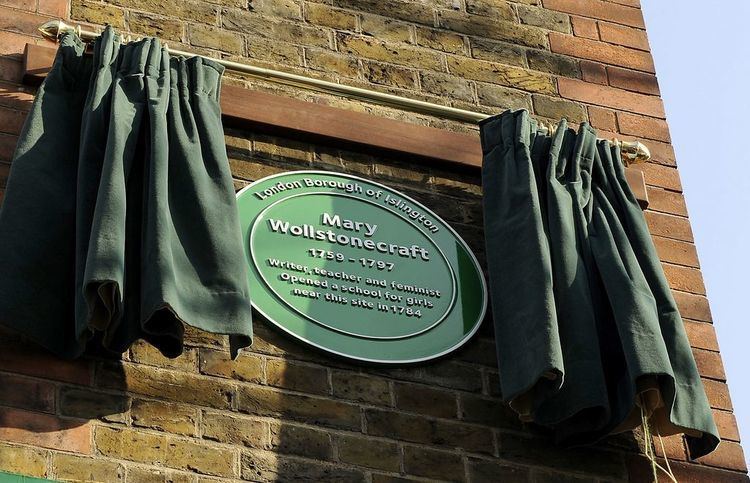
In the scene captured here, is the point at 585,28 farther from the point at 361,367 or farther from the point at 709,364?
the point at 361,367

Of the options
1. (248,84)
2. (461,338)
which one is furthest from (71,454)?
(248,84)

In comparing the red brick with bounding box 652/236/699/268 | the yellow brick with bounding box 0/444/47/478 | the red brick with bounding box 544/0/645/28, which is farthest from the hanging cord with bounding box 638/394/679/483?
the red brick with bounding box 544/0/645/28

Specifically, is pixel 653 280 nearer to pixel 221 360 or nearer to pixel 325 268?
pixel 325 268

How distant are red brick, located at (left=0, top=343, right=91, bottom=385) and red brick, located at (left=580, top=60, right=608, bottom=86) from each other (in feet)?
7.96

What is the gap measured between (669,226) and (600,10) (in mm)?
1092

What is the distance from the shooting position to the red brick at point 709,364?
5.20 m

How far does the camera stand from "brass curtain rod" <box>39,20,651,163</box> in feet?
17.0

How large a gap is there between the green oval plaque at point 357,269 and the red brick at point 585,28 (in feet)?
4.17

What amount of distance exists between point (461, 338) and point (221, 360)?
0.79 meters

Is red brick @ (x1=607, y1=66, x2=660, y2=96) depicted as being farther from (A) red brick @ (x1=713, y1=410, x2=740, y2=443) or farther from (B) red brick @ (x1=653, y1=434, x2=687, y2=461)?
(B) red brick @ (x1=653, y1=434, x2=687, y2=461)

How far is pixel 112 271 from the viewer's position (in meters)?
4.23

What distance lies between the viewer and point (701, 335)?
5293mm

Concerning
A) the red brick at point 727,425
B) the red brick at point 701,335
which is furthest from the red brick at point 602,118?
Answer: the red brick at point 727,425

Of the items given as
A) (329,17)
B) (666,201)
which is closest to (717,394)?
(666,201)
